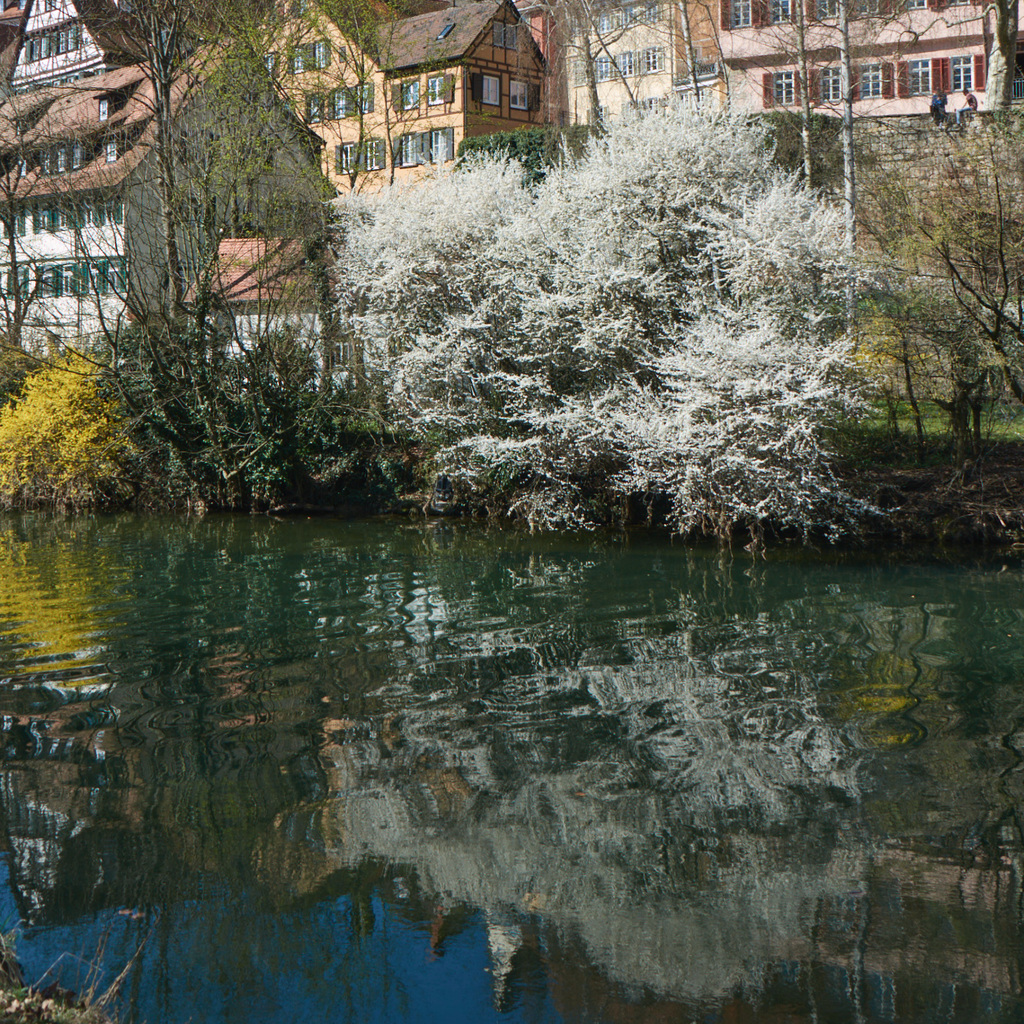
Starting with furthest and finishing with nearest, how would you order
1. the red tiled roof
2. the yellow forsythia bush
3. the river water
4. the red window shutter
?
the red window shutter < the yellow forsythia bush < the red tiled roof < the river water

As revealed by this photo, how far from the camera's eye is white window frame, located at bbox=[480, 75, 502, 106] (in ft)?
157

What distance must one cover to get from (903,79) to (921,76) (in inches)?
90.0

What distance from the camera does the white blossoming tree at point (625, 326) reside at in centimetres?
1730

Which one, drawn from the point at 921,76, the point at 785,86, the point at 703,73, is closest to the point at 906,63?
the point at 921,76

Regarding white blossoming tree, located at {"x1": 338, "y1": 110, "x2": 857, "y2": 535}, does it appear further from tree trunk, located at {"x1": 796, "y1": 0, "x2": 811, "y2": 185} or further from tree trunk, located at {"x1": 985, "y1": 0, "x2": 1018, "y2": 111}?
tree trunk, located at {"x1": 985, "y1": 0, "x2": 1018, "y2": 111}

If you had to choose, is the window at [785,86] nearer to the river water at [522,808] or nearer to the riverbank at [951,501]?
the riverbank at [951,501]

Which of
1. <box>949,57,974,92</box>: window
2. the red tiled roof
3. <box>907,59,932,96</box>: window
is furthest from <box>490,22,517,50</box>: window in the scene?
the red tiled roof

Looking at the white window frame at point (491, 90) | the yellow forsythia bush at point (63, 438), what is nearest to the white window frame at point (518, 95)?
the white window frame at point (491, 90)

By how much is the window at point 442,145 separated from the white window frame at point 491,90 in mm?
2630

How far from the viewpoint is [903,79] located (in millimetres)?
44156

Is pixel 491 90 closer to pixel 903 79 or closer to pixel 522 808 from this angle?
pixel 903 79

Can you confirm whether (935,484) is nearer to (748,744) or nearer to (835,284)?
(835,284)

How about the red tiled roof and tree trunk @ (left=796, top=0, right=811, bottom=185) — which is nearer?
the red tiled roof

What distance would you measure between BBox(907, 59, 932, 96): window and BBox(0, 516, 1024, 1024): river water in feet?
125
